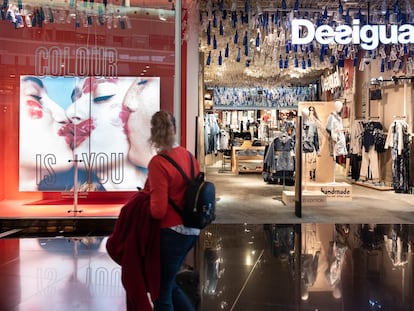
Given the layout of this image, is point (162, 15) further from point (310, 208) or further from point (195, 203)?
point (195, 203)

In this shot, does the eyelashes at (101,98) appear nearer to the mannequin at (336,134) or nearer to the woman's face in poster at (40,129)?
the woman's face in poster at (40,129)

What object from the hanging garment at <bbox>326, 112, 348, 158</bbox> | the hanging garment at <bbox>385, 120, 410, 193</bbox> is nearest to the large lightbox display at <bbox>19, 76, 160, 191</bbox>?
the hanging garment at <bbox>326, 112, 348, 158</bbox>

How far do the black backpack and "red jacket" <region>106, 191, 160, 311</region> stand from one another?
185 mm

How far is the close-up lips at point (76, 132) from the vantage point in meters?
7.00

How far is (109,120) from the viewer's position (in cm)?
701

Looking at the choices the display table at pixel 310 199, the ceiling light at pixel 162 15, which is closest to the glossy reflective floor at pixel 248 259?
the display table at pixel 310 199

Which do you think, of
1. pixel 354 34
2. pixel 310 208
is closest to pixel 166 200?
pixel 354 34

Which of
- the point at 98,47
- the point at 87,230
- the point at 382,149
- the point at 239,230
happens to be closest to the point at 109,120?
the point at 98,47

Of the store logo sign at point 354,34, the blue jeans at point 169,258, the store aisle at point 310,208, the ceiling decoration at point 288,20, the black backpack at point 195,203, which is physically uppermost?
the ceiling decoration at point 288,20

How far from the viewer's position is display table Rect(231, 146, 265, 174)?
49.9 feet

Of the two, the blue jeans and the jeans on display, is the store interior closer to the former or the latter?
the jeans on display

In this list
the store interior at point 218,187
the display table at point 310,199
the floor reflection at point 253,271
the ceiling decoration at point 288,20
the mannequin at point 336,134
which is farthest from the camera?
the mannequin at point 336,134

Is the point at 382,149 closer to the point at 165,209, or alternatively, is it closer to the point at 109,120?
the point at 109,120

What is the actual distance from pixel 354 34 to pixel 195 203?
5.67 meters
